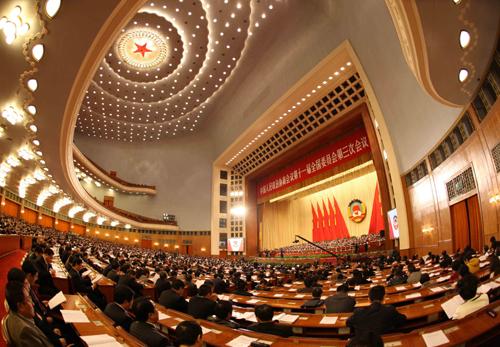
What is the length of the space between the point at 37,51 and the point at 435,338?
686cm

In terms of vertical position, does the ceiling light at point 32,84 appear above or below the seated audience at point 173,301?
above

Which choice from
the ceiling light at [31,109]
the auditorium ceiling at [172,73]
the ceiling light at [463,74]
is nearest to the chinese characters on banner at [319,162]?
the auditorium ceiling at [172,73]

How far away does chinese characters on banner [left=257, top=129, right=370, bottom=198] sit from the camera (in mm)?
16812

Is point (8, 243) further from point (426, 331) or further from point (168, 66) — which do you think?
point (168, 66)

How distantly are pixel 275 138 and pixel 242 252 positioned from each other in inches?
386

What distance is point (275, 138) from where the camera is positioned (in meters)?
21.3

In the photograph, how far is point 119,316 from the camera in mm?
2961

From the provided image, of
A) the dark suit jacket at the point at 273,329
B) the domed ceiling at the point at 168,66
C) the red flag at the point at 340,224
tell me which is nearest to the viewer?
the dark suit jacket at the point at 273,329

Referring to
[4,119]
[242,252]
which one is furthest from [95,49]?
[242,252]

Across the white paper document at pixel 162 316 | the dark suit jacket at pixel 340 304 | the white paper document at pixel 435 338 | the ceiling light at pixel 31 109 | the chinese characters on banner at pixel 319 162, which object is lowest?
the white paper document at pixel 162 316

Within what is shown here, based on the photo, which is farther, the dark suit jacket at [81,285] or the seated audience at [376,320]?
the dark suit jacket at [81,285]

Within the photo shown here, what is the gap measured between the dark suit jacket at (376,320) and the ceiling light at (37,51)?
250 inches

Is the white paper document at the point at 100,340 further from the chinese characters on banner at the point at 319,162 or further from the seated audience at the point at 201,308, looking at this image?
the chinese characters on banner at the point at 319,162

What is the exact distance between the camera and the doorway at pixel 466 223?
330 inches
